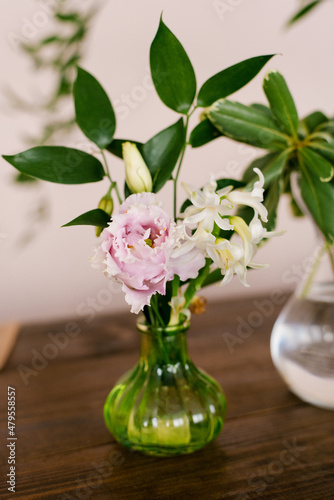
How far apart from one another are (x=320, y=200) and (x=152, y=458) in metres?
0.37

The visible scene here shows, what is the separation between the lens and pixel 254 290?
1460 millimetres

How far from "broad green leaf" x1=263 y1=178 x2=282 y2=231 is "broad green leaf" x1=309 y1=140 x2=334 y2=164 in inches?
2.4

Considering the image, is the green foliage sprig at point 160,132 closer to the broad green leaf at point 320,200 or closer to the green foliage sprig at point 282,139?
the green foliage sprig at point 282,139

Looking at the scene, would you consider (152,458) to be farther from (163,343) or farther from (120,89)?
(120,89)

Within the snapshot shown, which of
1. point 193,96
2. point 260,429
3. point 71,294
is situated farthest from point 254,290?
point 193,96

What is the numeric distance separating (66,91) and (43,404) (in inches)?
30.6

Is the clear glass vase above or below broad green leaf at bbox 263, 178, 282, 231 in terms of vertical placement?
below

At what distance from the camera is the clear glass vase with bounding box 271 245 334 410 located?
26.3 inches

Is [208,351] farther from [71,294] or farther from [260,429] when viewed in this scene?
[71,294]

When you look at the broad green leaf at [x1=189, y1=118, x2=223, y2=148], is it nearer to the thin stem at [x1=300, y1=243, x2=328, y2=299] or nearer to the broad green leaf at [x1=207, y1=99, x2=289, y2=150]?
the broad green leaf at [x1=207, y1=99, x2=289, y2=150]

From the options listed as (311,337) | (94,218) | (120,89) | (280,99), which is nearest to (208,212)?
(94,218)

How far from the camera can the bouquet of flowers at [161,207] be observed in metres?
0.43

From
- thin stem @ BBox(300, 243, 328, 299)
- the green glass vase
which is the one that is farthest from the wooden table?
thin stem @ BBox(300, 243, 328, 299)

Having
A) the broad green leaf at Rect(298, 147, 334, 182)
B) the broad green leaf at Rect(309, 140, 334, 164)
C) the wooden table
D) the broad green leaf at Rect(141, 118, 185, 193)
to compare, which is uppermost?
the broad green leaf at Rect(141, 118, 185, 193)
